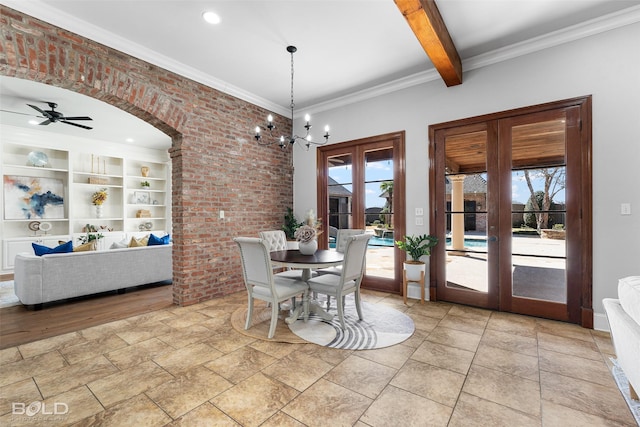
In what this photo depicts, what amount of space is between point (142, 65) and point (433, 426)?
442cm

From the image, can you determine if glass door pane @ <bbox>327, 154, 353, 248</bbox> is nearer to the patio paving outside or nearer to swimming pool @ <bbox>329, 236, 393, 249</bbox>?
swimming pool @ <bbox>329, 236, 393, 249</bbox>

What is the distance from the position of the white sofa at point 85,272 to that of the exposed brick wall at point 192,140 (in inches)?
42.5

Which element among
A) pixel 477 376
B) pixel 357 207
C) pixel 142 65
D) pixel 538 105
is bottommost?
pixel 477 376

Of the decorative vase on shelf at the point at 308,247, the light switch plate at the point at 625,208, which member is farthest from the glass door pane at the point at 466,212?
the decorative vase on shelf at the point at 308,247

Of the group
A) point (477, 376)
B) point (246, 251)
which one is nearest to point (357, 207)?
point (246, 251)

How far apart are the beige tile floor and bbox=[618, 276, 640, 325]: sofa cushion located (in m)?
0.67

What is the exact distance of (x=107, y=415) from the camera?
1.69 meters

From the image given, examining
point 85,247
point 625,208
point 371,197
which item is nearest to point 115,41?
point 85,247

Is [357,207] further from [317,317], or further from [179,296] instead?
[179,296]

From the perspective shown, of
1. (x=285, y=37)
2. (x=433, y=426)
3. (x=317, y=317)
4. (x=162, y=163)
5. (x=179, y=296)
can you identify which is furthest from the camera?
→ (x=162, y=163)

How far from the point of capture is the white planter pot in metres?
3.73

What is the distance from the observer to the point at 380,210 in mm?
4418

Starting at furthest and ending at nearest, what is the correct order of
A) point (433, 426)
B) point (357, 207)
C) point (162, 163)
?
point (162, 163), point (357, 207), point (433, 426)

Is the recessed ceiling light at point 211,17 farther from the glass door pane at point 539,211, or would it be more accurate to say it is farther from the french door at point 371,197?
the glass door pane at point 539,211
